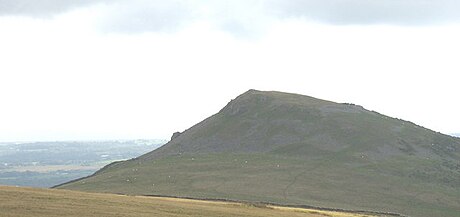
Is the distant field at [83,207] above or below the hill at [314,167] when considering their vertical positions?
below

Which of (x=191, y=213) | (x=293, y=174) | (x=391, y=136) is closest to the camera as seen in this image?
(x=191, y=213)

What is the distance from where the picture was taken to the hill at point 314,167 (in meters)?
112

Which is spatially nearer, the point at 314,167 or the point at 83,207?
the point at 83,207

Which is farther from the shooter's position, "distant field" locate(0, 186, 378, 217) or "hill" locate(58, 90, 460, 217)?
"hill" locate(58, 90, 460, 217)

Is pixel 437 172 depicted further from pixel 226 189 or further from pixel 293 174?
pixel 226 189

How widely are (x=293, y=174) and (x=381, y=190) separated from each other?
21.7 metres

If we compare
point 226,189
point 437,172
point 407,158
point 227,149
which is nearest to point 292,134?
point 227,149

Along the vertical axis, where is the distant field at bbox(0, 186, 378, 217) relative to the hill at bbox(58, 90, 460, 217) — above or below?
below

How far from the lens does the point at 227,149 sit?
17712 cm

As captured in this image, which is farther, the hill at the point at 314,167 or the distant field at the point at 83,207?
the hill at the point at 314,167

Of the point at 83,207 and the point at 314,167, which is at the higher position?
the point at 314,167

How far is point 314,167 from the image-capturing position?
141375mm

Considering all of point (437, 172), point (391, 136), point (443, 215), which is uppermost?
point (391, 136)

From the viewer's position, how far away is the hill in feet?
366
